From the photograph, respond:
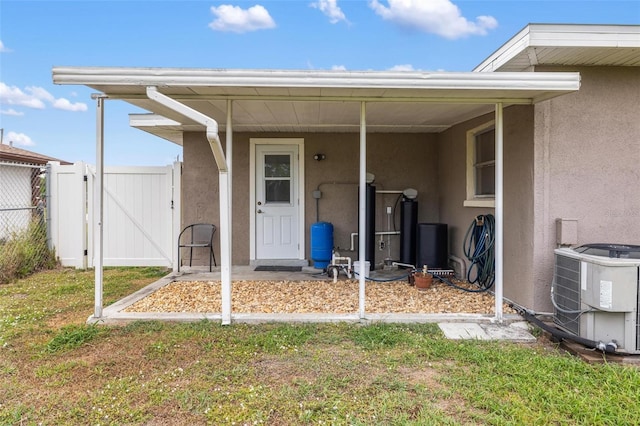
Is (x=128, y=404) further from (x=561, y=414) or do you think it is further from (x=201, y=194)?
(x=201, y=194)

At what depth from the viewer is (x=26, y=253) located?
Answer: 611 centimetres

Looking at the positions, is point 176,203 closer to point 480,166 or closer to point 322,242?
point 322,242

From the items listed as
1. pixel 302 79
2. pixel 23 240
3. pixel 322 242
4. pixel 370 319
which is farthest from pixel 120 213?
pixel 370 319

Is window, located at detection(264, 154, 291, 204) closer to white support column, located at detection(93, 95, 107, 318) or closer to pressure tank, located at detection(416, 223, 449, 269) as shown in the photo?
pressure tank, located at detection(416, 223, 449, 269)

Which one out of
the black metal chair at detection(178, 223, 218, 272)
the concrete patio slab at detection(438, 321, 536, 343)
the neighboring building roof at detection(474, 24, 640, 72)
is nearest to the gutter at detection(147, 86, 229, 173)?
the concrete patio slab at detection(438, 321, 536, 343)

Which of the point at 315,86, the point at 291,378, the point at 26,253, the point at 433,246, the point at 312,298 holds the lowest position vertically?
the point at 291,378

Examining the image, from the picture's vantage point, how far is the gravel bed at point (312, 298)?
4.17 metres

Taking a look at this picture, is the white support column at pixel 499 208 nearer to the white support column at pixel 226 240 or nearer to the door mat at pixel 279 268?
the white support column at pixel 226 240

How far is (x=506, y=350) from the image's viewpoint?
311cm

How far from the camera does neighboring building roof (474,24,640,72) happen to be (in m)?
3.34

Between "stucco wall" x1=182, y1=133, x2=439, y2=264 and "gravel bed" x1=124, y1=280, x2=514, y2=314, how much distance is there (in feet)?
4.50

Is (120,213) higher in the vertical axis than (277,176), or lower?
lower

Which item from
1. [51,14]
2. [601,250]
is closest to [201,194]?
[601,250]

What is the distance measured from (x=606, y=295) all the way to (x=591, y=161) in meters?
1.50
